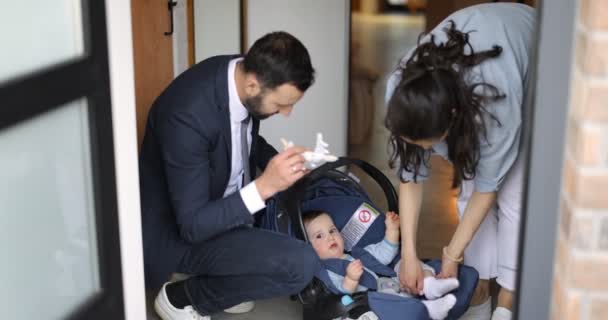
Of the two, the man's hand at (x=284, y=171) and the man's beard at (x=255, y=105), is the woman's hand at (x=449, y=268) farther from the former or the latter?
the man's beard at (x=255, y=105)

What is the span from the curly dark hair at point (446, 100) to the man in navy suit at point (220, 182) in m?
0.37

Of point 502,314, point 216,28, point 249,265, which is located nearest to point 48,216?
point 249,265

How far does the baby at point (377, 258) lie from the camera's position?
2697 millimetres

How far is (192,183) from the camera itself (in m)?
2.58

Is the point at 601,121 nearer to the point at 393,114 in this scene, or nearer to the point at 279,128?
the point at 393,114

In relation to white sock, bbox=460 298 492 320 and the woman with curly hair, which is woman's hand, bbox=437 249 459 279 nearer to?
the woman with curly hair

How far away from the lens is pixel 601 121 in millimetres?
1502

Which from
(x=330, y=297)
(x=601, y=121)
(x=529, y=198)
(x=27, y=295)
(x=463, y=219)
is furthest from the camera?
(x=330, y=297)

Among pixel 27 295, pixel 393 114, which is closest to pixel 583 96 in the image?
pixel 393 114

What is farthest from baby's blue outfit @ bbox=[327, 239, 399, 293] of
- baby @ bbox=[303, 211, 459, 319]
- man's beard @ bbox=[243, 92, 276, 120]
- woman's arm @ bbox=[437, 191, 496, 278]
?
man's beard @ bbox=[243, 92, 276, 120]

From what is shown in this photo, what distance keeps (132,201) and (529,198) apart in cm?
106

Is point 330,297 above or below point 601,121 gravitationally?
below

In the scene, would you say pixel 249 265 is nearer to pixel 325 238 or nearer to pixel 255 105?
pixel 325 238

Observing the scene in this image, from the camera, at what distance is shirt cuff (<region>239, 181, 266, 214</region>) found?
2.57m
